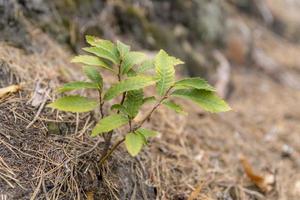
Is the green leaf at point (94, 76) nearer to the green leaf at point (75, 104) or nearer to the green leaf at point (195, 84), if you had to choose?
the green leaf at point (75, 104)

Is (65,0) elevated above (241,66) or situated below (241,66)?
above

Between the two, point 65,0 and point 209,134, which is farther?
point 65,0

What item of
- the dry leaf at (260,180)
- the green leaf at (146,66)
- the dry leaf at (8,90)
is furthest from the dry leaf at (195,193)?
the dry leaf at (8,90)

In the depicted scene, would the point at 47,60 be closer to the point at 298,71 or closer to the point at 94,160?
the point at 94,160

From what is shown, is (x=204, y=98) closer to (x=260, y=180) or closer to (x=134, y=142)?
(x=134, y=142)

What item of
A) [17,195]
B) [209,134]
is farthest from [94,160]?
[209,134]

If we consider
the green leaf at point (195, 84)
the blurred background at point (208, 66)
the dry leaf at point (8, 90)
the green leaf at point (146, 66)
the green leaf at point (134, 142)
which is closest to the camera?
the green leaf at point (134, 142)

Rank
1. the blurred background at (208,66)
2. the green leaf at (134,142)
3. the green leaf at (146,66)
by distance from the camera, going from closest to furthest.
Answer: the green leaf at (134,142) → the green leaf at (146,66) → the blurred background at (208,66)
